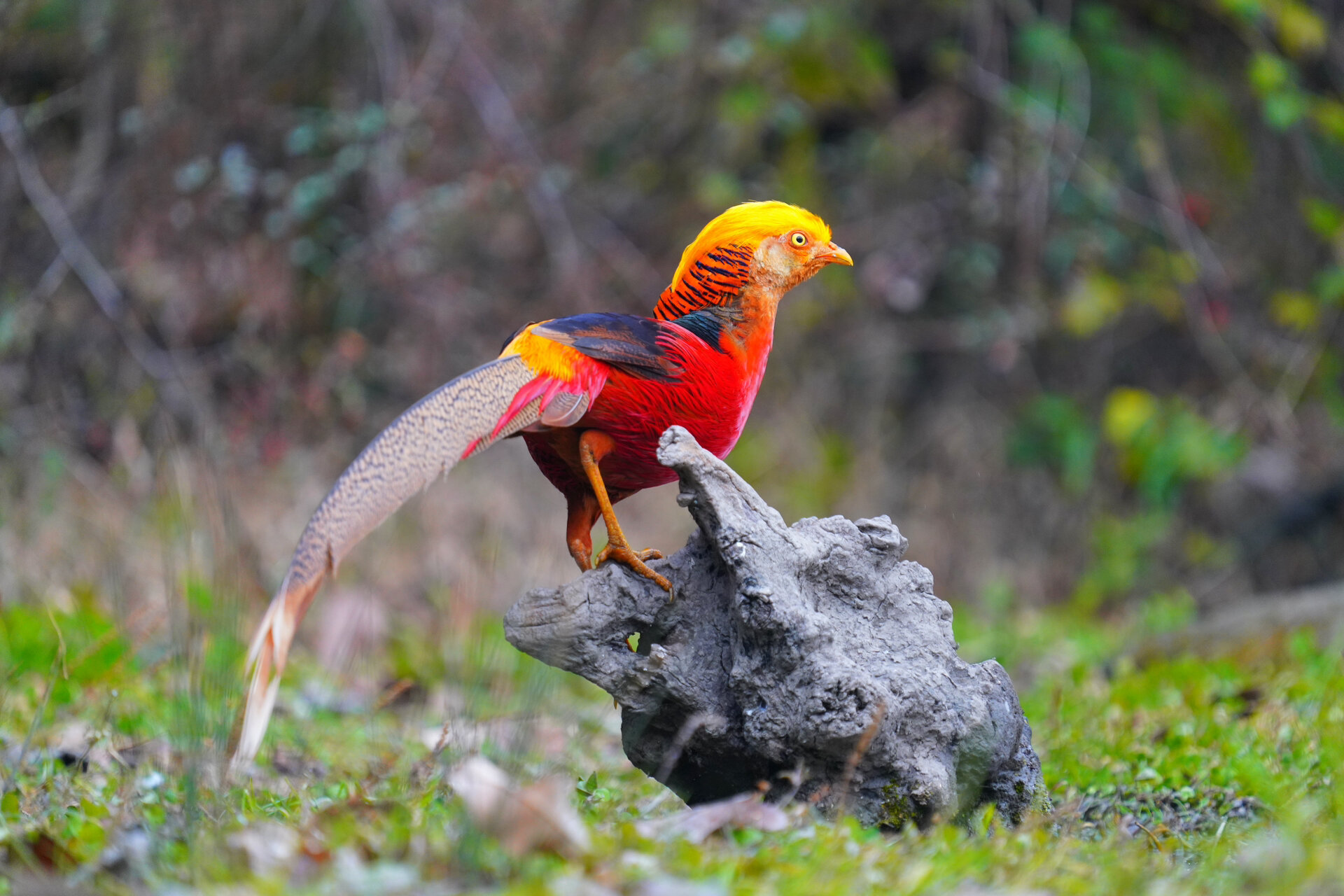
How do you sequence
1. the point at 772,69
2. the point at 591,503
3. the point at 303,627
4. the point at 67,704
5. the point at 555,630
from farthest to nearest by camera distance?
the point at 772,69 → the point at 303,627 → the point at 67,704 → the point at 591,503 → the point at 555,630

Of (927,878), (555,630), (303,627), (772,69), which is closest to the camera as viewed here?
(927,878)

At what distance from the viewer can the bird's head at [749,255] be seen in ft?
10.7

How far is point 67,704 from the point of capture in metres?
4.40

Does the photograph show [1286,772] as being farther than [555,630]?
Yes

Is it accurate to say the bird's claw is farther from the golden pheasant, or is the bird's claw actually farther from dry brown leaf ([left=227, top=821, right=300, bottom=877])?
dry brown leaf ([left=227, top=821, right=300, bottom=877])

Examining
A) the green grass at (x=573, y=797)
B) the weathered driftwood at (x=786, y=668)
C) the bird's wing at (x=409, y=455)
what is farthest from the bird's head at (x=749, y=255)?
the green grass at (x=573, y=797)

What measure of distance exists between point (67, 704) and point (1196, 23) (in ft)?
28.3

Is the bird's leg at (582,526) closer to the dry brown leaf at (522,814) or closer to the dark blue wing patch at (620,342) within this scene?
the dark blue wing patch at (620,342)

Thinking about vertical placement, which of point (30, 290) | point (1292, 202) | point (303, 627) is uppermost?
point (1292, 202)

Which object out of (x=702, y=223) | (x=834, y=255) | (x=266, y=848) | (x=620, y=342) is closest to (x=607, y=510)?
(x=620, y=342)

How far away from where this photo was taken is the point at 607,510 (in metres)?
3.01

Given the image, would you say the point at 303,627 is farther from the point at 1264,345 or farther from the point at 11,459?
the point at 1264,345

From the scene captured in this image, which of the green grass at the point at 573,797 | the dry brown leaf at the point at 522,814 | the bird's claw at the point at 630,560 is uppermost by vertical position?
the bird's claw at the point at 630,560

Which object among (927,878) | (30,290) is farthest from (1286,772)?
(30,290)
